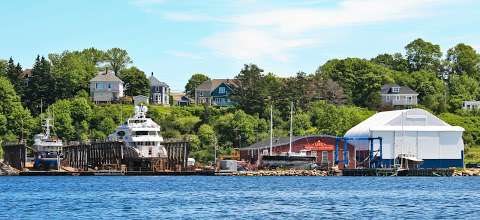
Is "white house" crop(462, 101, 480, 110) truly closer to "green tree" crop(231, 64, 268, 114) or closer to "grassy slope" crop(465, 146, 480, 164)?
"grassy slope" crop(465, 146, 480, 164)

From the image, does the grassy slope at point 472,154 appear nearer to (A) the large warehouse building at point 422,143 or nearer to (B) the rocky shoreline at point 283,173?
(A) the large warehouse building at point 422,143

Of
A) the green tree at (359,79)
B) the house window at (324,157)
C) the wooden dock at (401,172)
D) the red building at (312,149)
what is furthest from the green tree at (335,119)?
the wooden dock at (401,172)

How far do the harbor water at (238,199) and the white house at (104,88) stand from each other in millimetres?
62250

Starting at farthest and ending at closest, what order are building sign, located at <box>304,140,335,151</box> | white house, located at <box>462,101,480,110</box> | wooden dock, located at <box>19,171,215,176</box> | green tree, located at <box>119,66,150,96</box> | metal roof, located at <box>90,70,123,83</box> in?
green tree, located at <box>119,66,150,96</box>
white house, located at <box>462,101,480,110</box>
metal roof, located at <box>90,70,123,83</box>
building sign, located at <box>304,140,335,151</box>
wooden dock, located at <box>19,171,215,176</box>

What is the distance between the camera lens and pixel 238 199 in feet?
264

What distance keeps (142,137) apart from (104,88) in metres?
45.2

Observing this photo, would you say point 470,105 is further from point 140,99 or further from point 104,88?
point 104,88

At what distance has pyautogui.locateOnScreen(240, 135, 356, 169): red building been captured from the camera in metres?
141

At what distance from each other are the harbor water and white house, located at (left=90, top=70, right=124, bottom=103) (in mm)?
62250

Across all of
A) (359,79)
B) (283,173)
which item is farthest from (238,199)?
(359,79)

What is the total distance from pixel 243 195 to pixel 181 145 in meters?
49.4

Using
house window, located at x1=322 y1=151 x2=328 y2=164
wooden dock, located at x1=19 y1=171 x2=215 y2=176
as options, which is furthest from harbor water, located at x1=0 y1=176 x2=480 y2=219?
house window, located at x1=322 y1=151 x2=328 y2=164

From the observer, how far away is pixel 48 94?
17325 centimetres

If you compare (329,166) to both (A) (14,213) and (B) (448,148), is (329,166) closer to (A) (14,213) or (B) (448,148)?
(B) (448,148)
